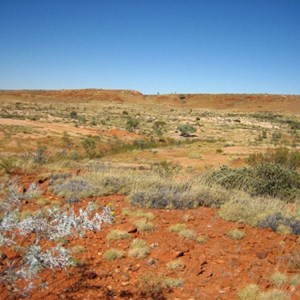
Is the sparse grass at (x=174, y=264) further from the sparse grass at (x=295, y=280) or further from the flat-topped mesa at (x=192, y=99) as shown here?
the flat-topped mesa at (x=192, y=99)

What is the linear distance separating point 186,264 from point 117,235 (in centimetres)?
153

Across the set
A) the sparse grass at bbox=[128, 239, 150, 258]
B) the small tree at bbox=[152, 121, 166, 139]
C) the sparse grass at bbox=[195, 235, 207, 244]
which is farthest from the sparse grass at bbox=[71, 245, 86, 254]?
the small tree at bbox=[152, 121, 166, 139]

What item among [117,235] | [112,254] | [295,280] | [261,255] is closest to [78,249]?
[112,254]

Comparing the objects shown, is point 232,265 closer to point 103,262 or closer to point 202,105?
point 103,262

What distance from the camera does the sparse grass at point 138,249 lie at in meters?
6.35

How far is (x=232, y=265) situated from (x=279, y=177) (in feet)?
19.9

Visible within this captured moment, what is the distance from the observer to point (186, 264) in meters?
6.14

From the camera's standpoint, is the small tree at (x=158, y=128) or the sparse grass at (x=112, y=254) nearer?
the sparse grass at (x=112, y=254)

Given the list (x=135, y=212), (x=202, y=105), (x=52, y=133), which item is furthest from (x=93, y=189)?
(x=202, y=105)

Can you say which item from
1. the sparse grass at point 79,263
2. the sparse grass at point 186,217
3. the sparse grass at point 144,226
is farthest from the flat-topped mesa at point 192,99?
the sparse grass at point 79,263

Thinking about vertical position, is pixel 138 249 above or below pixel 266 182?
below

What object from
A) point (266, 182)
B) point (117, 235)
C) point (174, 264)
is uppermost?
point (266, 182)

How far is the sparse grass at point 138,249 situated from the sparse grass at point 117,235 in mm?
260

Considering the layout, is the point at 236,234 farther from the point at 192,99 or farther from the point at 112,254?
the point at 192,99
